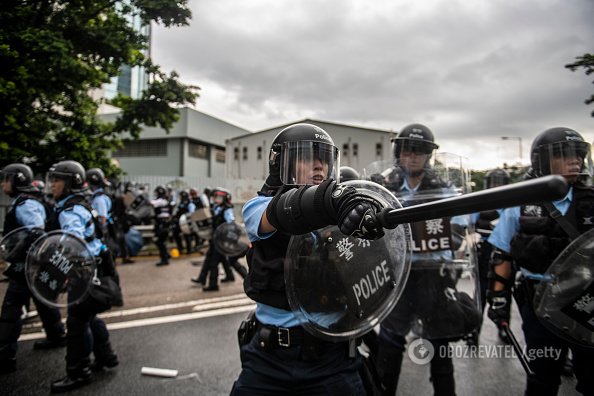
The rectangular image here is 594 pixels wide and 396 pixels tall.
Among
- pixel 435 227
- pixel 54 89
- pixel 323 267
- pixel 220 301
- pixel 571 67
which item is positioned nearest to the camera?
pixel 323 267

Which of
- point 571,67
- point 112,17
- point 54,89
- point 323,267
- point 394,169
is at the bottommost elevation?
point 323,267

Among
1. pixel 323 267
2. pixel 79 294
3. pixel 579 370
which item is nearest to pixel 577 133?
pixel 579 370

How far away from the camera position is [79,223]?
133 inches

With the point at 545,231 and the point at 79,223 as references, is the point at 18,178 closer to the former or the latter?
the point at 79,223

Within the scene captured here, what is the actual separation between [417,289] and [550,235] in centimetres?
95

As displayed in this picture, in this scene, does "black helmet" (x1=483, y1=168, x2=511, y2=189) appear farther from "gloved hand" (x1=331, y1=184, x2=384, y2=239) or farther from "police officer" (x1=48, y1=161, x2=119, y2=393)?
"police officer" (x1=48, y1=161, x2=119, y2=393)

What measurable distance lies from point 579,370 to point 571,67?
5.99 feet

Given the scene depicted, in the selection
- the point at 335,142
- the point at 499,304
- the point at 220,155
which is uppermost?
the point at 335,142

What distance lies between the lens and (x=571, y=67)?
2.10 meters

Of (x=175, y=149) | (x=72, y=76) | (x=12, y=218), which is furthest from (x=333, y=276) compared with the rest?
(x=175, y=149)

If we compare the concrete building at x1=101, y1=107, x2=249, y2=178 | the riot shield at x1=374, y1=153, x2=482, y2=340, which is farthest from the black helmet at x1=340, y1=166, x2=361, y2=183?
the concrete building at x1=101, y1=107, x2=249, y2=178

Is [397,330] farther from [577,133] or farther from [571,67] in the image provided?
[571,67]

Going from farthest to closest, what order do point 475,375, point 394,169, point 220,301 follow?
point 220,301, point 475,375, point 394,169

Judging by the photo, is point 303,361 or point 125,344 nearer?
point 303,361
